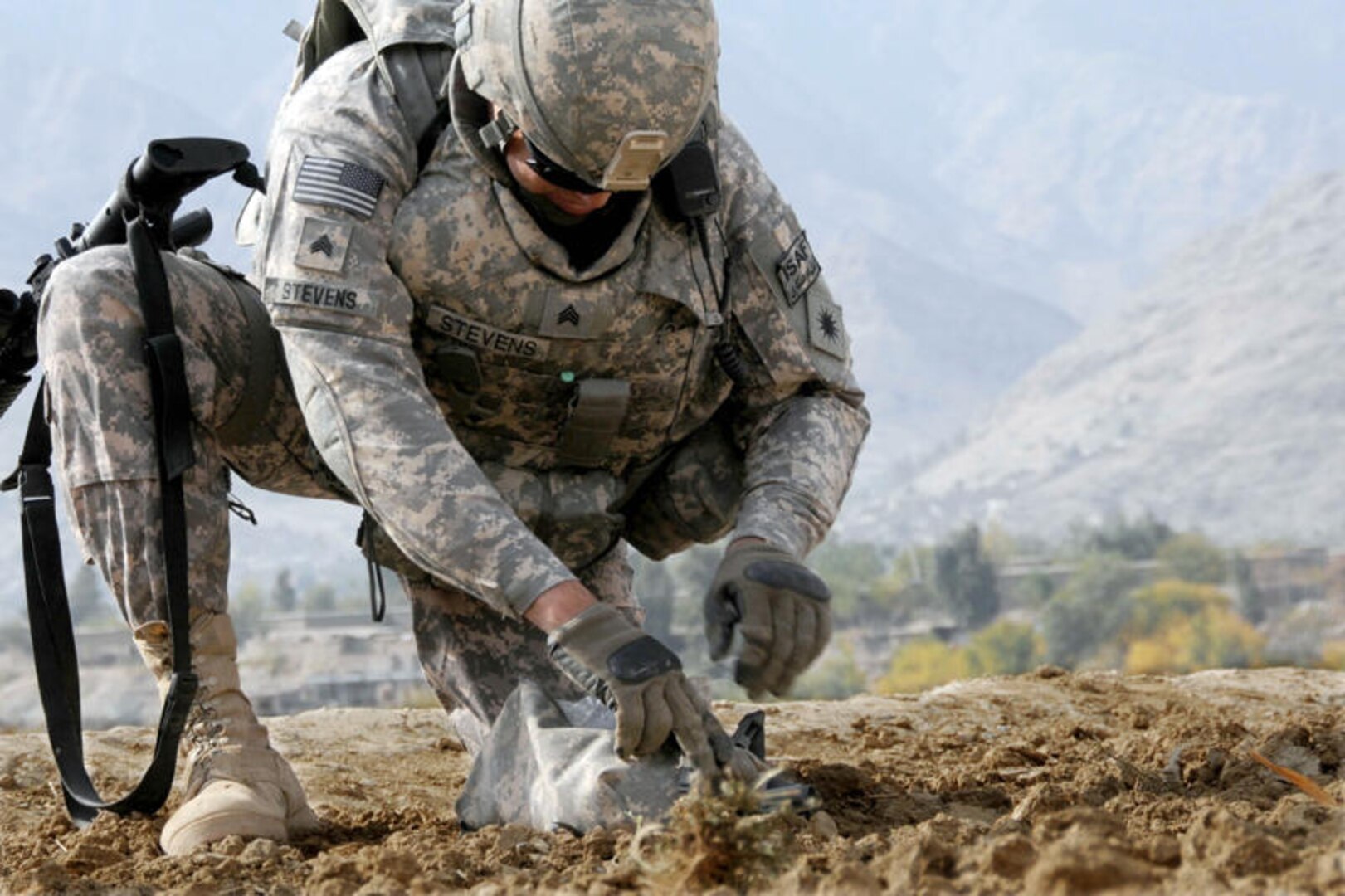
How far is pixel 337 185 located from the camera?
401 cm

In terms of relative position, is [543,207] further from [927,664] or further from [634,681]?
[927,664]

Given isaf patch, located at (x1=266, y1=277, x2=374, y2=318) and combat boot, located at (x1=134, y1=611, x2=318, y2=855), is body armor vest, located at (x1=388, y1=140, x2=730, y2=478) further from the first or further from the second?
combat boot, located at (x1=134, y1=611, x2=318, y2=855)

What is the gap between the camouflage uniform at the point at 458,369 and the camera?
388 cm

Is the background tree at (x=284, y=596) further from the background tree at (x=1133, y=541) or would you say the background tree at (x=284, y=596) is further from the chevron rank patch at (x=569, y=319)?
the chevron rank patch at (x=569, y=319)

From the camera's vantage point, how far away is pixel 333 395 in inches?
153

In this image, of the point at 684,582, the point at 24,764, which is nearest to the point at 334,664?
the point at 684,582

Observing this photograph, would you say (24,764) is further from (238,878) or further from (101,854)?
(238,878)

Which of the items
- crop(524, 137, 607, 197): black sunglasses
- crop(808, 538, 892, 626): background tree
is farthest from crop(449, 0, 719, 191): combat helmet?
crop(808, 538, 892, 626): background tree

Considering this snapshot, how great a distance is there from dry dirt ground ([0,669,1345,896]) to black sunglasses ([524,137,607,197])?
1313 mm

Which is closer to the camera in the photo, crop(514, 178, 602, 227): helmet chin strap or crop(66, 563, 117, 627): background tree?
crop(514, 178, 602, 227): helmet chin strap

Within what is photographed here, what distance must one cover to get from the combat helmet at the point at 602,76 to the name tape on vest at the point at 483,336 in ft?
1.42

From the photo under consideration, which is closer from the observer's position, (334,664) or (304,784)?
(304,784)

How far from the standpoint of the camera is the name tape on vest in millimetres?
4246

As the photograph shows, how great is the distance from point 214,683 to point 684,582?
6344cm
